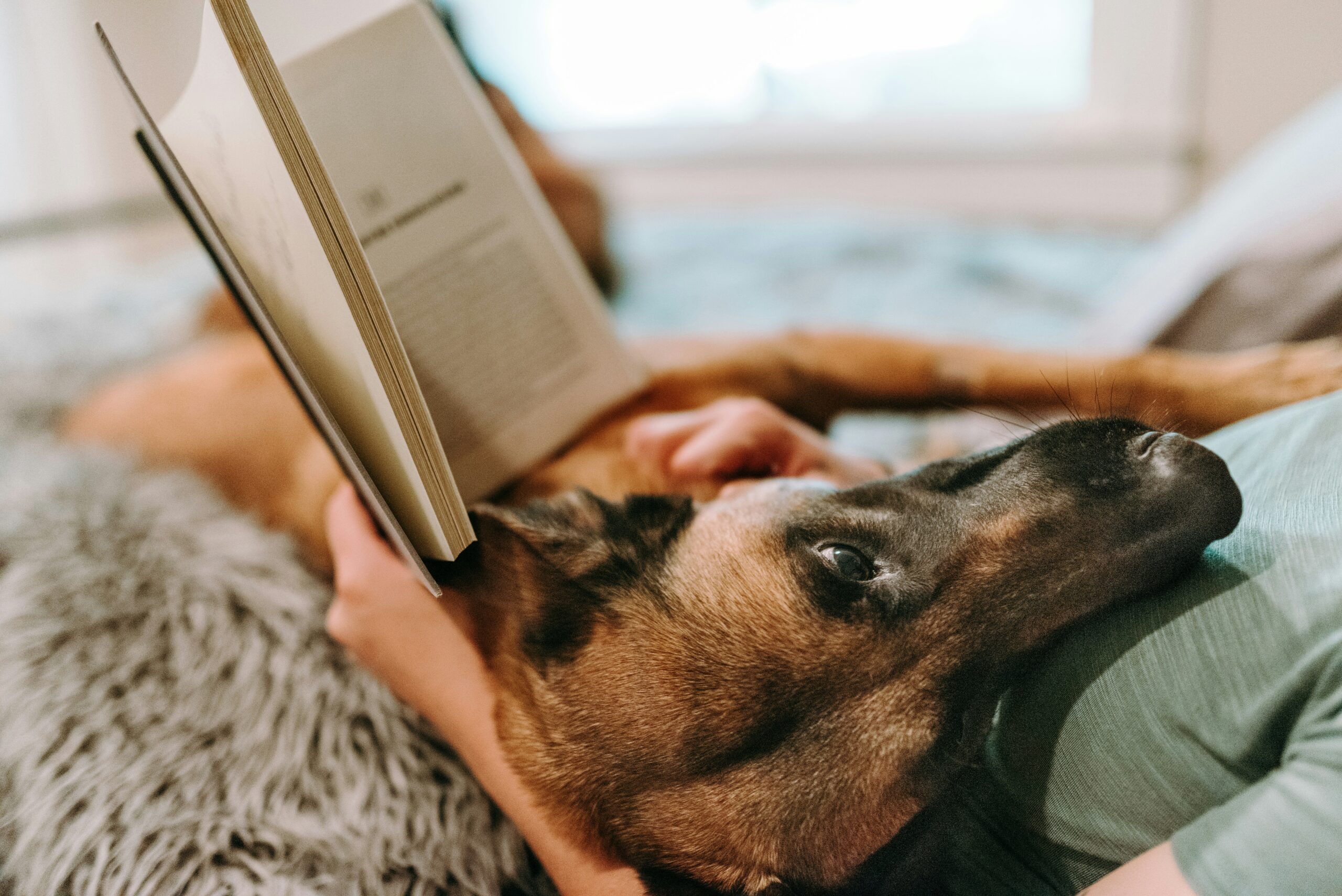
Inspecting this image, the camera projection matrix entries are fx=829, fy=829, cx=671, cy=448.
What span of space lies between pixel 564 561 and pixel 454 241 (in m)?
0.42

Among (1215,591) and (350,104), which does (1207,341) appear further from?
(350,104)

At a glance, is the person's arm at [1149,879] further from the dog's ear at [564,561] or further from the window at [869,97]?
the window at [869,97]

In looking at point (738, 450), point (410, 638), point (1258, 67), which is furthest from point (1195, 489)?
point (1258, 67)

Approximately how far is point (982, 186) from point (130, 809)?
3.32 m

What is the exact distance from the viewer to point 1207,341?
1.31 m

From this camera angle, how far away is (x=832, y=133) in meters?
3.54

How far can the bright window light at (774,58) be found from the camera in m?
3.15

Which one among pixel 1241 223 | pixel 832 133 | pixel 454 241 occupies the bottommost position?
pixel 832 133

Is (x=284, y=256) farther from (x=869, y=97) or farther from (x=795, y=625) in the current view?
(x=869, y=97)

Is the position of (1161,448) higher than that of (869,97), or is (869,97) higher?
(1161,448)

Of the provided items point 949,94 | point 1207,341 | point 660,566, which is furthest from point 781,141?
point 660,566

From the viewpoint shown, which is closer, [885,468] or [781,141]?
[885,468]

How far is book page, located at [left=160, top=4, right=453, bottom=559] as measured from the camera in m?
0.58

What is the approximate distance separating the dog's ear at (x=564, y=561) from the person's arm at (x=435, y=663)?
0.26 ft
